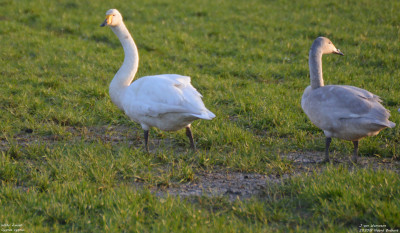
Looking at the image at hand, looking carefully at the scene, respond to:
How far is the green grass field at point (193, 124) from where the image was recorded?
133 inches

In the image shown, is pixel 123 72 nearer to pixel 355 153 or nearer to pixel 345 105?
pixel 345 105

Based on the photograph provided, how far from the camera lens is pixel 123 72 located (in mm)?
5254

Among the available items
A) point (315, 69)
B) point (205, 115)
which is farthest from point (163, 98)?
point (315, 69)

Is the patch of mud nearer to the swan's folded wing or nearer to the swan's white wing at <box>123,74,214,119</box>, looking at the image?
the swan's white wing at <box>123,74,214,119</box>

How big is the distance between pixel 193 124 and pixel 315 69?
170 centimetres

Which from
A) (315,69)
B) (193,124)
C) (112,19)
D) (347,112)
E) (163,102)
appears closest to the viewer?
(347,112)

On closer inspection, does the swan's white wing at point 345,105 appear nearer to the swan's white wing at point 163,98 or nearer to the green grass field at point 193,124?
the green grass field at point 193,124

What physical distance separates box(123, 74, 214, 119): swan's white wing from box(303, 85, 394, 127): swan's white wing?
114 centimetres

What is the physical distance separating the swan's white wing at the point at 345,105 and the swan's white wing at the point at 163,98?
3.75ft

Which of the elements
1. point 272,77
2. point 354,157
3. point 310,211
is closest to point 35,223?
point 310,211

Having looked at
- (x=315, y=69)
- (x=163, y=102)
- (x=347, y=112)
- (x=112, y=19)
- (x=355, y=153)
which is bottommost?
(x=355, y=153)

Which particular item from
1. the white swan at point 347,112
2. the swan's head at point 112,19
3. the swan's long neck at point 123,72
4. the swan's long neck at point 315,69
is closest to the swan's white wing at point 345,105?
the white swan at point 347,112

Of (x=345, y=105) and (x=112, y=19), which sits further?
(x=112, y=19)

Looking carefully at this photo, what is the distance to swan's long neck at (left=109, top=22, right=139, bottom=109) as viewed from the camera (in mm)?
5207
